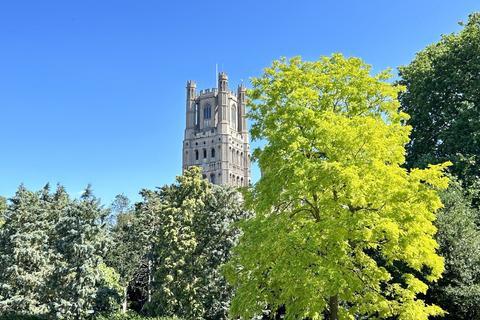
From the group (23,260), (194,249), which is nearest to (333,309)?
(194,249)

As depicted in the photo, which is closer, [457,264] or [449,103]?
[457,264]

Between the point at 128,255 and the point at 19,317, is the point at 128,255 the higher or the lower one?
the higher one

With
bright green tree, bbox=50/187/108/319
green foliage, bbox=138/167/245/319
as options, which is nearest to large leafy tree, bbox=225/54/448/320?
green foliage, bbox=138/167/245/319

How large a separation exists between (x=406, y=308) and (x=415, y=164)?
52.4 feet

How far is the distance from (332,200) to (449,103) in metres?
19.3

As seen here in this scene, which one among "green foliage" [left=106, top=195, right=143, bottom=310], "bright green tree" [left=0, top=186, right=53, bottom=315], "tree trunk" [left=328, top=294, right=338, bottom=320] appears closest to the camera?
"tree trunk" [left=328, top=294, right=338, bottom=320]

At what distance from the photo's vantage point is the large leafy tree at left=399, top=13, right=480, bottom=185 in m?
25.2

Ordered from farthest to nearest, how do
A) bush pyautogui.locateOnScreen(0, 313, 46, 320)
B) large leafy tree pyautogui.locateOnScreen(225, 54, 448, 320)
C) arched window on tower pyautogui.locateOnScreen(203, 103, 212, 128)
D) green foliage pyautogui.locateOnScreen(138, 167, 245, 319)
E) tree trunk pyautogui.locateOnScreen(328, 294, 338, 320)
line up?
arched window on tower pyautogui.locateOnScreen(203, 103, 212, 128) → bush pyautogui.locateOnScreen(0, 313, 46, 320) → green foliage pyautogui.locateOnScreen(138, 167, 245, 319) → tree trunk pyautogui.locateOnScreen(328, 294, 338, 320) → large leafy tree pyautogui.locateOnScreen(225, 54, 448, 320)

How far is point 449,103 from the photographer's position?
27906 mm

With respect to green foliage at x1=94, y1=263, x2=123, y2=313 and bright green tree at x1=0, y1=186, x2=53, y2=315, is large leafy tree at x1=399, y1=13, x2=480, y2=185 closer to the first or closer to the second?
green foliage at x1=94, y1=263, x2=123, y2=313

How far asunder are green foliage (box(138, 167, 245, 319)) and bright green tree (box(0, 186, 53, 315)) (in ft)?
21.1

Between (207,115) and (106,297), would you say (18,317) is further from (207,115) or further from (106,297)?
(207,115)

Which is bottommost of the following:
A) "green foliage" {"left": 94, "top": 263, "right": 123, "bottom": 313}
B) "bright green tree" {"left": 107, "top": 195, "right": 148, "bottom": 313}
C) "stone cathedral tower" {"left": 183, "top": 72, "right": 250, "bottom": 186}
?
"green foliage" {"left": 94, "top": 263, "right": 123, "bottom": 313}

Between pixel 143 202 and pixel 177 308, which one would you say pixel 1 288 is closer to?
pixel 177 308
